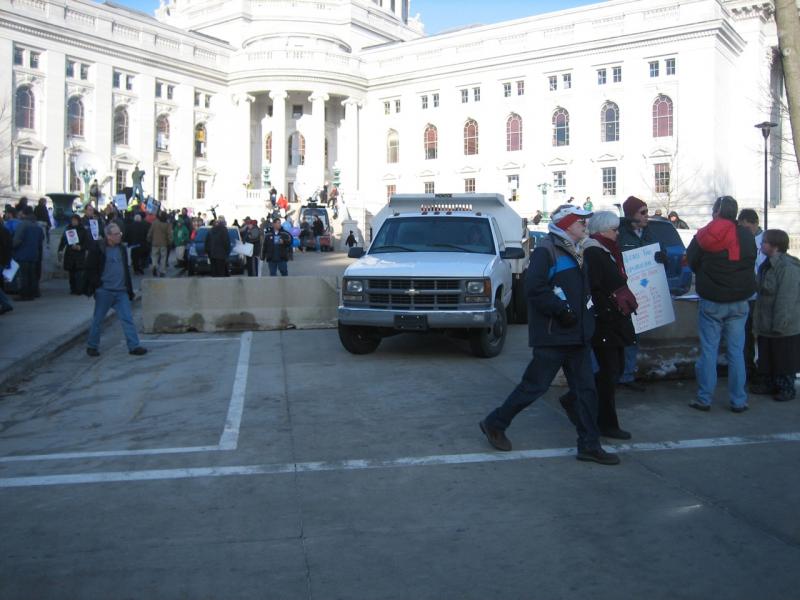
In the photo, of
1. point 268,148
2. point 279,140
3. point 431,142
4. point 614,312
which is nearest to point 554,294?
point 614,312

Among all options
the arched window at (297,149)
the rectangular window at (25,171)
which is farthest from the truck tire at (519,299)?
the arched window at (297,149)

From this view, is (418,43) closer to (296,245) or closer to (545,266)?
(296,245)

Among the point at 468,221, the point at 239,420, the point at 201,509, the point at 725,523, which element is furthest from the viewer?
the point at 468,221

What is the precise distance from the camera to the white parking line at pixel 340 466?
5914 mm

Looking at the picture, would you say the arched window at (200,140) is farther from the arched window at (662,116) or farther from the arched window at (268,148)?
the arched window at (662,116)

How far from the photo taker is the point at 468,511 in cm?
509

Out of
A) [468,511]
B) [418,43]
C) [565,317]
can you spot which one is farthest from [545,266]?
[418,43]

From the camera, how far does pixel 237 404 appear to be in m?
8.46

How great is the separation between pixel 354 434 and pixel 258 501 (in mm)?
Result: 1832

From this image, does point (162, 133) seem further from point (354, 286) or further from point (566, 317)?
point (566, 317)

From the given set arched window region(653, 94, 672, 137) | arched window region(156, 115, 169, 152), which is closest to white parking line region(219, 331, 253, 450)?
arched window region(653, 94, 672, 137)

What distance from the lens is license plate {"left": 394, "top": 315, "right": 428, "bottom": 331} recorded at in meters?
10.1

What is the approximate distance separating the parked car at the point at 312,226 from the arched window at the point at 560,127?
89.9 feet

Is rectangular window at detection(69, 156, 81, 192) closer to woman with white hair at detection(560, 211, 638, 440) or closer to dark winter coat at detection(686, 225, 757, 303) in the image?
dark winter coat at detection(686, 225, 757, 303)
